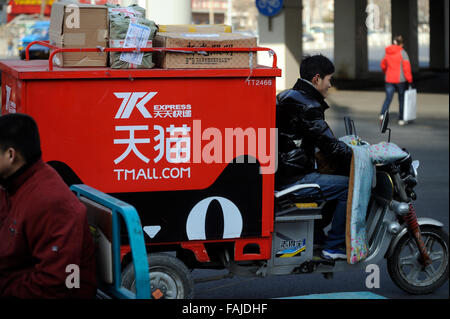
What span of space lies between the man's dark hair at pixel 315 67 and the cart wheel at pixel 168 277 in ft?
5.18

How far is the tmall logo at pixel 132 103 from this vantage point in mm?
5000

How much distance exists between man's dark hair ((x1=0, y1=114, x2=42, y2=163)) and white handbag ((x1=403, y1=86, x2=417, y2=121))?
13577 millimetres

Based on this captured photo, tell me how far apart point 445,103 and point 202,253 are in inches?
736

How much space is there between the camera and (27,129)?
3.25 m

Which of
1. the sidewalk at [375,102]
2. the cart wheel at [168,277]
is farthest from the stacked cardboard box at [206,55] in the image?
the sidewalk at [375,102]

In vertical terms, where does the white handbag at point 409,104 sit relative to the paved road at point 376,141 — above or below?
above

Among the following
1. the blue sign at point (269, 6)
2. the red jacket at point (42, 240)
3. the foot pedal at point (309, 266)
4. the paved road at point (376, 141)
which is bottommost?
the paved road at point (376, 141)

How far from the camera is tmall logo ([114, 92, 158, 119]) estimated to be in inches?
197

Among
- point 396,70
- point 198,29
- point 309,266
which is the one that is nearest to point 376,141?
point 396,70

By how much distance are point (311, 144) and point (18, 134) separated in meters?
2.84

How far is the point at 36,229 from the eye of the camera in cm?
320

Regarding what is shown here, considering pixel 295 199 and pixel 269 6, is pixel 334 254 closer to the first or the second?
pixel 295 199

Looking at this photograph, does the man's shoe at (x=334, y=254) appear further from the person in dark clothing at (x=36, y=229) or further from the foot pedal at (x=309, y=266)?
the person in dark clothing at (x=36, y=229)
